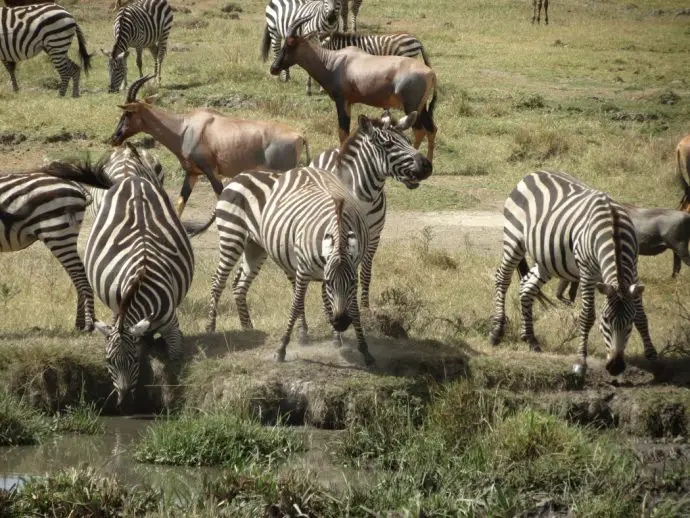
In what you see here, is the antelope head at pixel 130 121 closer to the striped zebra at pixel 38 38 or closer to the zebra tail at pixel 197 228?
the zebra tail at pixel 197 228

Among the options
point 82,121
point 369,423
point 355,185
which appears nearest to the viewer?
point 369,423

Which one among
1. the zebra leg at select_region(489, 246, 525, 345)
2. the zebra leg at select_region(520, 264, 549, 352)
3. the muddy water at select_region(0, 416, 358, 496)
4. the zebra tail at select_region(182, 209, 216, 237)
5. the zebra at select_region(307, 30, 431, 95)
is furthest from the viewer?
the zebra at select_region(307, 30, 431, 95)

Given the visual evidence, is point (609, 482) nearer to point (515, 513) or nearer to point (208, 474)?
point (515, 513)

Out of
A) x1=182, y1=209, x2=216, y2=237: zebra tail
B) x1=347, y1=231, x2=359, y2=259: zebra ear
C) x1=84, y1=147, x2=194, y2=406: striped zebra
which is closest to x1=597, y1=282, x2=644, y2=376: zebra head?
x1=347, y1=231, x2=359, y2=259: zebra ear

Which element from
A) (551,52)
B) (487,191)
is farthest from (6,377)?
(551,52)

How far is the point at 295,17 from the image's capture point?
21328 mm

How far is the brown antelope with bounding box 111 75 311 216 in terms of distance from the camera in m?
12.8

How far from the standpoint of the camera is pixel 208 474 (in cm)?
761

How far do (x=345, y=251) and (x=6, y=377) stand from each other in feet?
8.74

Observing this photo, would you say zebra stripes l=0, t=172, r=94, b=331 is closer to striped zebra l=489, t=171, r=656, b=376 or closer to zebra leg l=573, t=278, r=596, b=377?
striped zebra l=489, t=171, r=656, b=376

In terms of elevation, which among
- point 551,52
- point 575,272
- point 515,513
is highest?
point 551,52

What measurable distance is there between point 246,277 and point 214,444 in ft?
8.93

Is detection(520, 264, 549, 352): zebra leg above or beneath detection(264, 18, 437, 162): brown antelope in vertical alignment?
beneath

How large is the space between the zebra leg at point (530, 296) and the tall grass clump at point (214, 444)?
9.01ft
